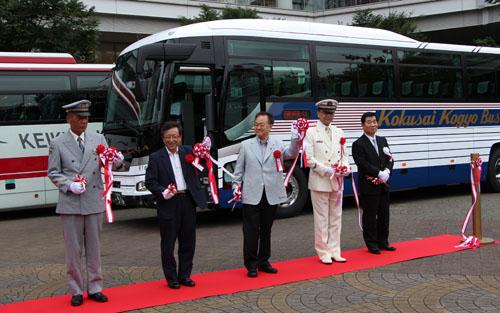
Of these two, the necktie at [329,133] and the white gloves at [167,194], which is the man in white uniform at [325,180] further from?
the white gloves at [167,194]

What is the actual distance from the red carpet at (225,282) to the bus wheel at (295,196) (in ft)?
10.6

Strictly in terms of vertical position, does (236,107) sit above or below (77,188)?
above

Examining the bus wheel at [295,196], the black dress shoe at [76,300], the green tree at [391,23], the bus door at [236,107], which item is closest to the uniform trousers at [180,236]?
the black dress shoe at [76,300]

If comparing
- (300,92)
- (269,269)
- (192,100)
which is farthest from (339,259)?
(300,92)

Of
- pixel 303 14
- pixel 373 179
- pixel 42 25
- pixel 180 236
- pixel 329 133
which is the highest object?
pixel 303 14

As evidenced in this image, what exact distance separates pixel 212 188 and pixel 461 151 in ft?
27.8

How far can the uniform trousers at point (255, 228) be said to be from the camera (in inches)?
247

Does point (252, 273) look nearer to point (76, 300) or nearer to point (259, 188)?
point (259, 188)

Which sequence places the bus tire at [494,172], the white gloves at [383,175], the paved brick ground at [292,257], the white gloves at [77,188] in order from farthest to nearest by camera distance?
1. the bus tire at [494,172]
2. the white gloves at [383,175]
3. the paved brick ground at [292,257]
4. the white gloves at [77,188]

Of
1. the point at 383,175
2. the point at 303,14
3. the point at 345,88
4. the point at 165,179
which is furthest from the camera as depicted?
the point at 303,14

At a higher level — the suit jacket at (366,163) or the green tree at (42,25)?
the green tree at (42,25)

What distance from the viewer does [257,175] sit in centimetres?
632

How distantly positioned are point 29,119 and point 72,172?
7.58 m

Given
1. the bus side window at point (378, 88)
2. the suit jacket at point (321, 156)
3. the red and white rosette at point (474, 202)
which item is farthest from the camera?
the bus side window at point (378, 88)
